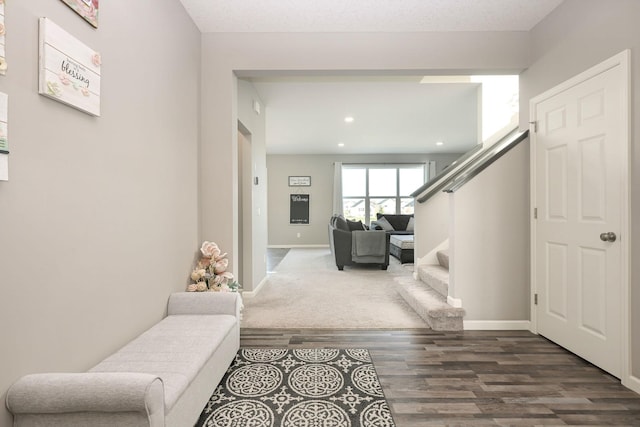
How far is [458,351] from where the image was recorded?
269 centimetres

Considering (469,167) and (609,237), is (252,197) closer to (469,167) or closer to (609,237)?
(469,167)

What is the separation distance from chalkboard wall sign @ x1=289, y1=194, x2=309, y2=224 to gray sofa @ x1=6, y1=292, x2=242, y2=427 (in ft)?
25.3

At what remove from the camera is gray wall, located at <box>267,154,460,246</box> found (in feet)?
33.0

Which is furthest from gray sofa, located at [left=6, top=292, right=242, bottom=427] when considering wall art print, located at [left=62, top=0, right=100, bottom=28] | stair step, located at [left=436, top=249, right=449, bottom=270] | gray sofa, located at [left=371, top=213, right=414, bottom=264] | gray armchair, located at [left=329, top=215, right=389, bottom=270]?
gray sofa, located at [left=371, top=213, right=414, bottom=264]

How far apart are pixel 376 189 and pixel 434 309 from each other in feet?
23.4

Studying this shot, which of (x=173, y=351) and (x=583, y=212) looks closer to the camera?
(x=173, y=351)

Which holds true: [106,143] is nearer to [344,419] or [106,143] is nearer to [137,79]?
[137,79]

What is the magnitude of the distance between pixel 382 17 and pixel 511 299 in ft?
8.63

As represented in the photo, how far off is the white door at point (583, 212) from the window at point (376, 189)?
698 centimetres

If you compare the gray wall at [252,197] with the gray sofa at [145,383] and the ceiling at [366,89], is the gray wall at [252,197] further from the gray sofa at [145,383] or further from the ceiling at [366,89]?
the gray sofa at [145,383]

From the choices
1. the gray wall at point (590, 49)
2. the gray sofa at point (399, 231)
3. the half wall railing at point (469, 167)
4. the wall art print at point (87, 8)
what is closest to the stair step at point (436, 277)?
the half wall railing at point (469, 167)

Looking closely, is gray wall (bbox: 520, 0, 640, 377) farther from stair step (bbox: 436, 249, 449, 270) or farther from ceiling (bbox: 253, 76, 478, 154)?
stair step (bbox: 436, 249, 449, 270)

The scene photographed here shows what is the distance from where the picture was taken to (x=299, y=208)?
10.1m

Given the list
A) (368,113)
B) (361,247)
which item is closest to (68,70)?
(368,113)
